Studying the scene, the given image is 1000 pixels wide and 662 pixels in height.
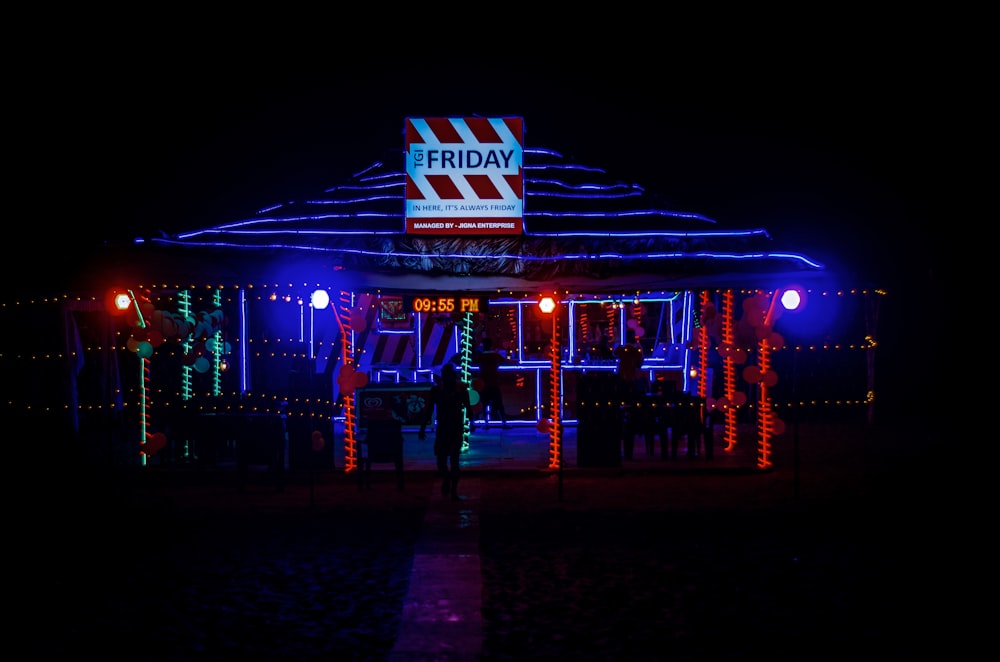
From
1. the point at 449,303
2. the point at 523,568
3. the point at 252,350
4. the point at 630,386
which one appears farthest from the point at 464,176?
the point at 523,568

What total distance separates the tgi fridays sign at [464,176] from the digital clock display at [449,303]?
1.44 m

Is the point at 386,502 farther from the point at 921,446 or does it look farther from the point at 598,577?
the point at 921,446

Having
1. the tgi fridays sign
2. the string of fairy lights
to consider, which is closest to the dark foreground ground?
the string of fairy lights

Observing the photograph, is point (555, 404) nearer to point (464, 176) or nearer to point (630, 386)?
point (630, 386)

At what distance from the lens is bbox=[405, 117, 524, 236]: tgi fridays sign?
1653 cm

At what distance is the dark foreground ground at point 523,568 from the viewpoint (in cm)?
664

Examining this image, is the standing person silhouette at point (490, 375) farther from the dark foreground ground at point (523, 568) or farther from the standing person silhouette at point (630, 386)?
the dark foreground ground at point (523, 568)

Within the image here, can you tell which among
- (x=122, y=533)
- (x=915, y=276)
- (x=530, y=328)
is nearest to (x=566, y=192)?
(x=530, y=328)

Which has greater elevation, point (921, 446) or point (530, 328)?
point (530, 328)

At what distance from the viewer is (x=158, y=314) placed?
15000mm

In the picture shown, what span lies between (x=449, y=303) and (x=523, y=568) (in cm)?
736

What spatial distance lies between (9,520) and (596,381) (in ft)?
27.4

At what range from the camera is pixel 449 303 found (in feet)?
51.4

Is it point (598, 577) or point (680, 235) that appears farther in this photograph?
point (680, 235)
